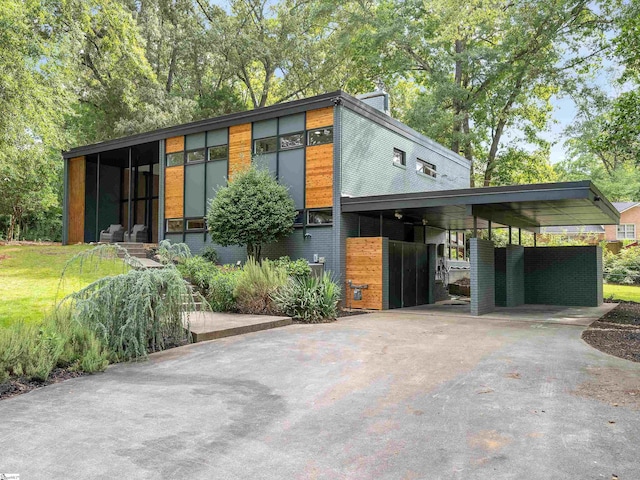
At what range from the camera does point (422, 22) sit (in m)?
25.8

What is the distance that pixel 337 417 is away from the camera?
436 centimetres

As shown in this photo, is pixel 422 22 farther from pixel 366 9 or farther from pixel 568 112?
pixel 568 112

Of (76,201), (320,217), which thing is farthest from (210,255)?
(76,201)

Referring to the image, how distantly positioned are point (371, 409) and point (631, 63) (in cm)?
1022

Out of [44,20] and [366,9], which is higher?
[366,9]

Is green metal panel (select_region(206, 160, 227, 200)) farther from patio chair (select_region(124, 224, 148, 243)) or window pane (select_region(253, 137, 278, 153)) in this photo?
patio chair (select_region(124, 224, 148, 243))

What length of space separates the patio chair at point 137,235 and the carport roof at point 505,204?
9804 mm

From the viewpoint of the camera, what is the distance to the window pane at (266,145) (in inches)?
581

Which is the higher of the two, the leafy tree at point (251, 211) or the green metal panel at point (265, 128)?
the green metal panel at point (265, 128)

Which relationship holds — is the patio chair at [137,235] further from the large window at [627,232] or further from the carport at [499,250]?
the large window at [627,232]

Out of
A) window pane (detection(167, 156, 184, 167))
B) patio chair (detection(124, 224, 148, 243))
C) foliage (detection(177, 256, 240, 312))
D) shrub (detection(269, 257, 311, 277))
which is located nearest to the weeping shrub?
foliage (detection(177, 256, 240, 312))

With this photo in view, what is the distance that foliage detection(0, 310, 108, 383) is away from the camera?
5567mm

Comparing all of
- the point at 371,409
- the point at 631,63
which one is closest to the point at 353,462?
the point at 371,409

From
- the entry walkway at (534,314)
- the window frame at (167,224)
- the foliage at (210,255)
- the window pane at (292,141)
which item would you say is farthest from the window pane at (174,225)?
the entry walkway at (534,314)
